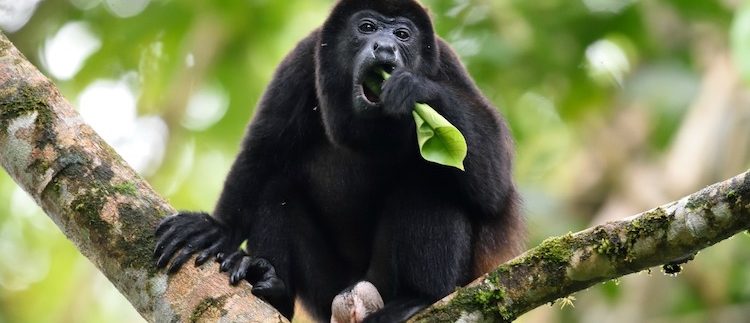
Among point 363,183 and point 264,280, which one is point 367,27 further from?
point 264,280

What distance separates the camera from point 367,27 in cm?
487

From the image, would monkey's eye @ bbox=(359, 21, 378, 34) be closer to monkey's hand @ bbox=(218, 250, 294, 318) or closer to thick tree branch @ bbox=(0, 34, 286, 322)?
monkey's hand @ bbox=(218, 250, 294, 318)

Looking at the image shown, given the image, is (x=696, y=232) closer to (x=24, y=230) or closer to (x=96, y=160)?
(x=96, y=160)

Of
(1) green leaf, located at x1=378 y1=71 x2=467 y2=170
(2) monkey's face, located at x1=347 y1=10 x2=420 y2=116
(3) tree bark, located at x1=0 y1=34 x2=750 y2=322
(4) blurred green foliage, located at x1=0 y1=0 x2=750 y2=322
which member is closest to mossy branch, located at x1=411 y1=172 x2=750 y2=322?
(3) tree bark, located at x1=0 y1=34 x2=750 y2=322

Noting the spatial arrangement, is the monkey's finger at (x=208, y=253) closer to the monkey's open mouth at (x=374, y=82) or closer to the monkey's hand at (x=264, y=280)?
the monkey's hand at (x=264, y=280)

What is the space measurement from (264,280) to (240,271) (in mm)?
511

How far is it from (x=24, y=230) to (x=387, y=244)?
21.3 feet

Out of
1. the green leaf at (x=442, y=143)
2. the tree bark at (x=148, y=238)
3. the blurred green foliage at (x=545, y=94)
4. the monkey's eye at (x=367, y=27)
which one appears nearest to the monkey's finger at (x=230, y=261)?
the tree bark at (x=148, y=238)

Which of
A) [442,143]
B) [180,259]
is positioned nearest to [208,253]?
[180,259]

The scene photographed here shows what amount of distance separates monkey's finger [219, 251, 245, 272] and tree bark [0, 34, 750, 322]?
0.35 ft

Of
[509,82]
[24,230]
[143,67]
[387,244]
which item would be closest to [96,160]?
[387,244]

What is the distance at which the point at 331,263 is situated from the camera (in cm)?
490

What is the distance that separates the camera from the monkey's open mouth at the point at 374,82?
4.48 meters

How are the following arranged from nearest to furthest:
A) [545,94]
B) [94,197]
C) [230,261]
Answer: [94,197]
[230,261]
[545,94]
